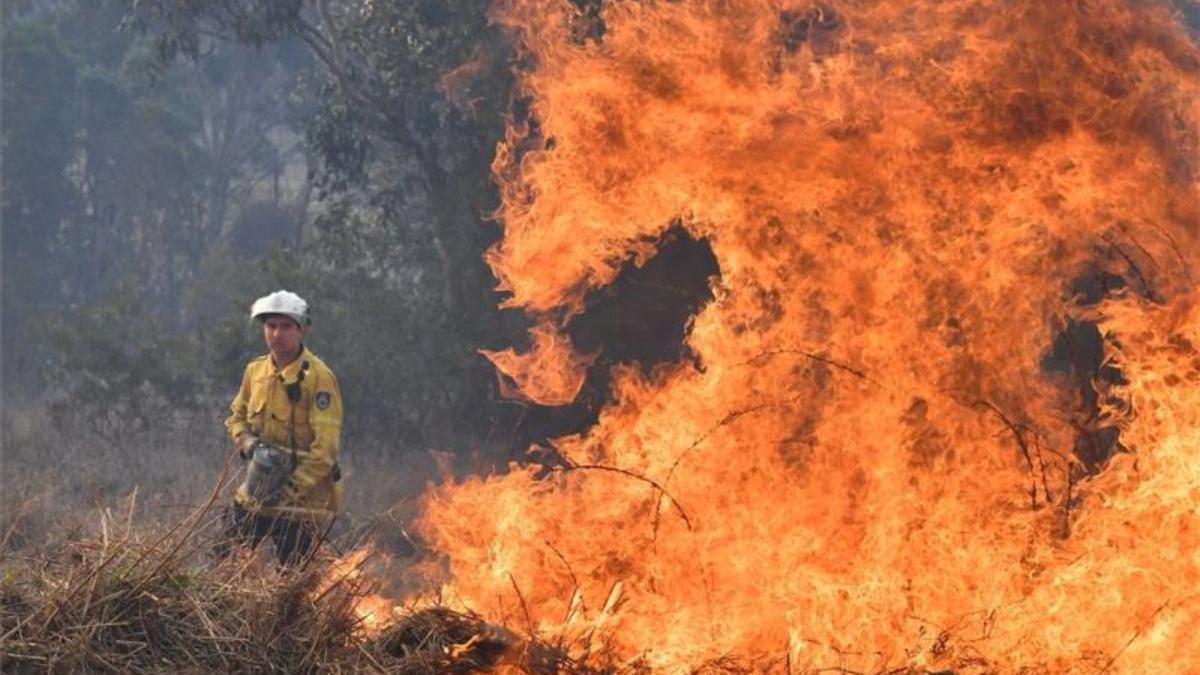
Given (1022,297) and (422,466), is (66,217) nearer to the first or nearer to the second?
(422,466)

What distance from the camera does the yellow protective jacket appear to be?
23.6 feet

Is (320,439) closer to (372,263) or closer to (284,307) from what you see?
(284,307)

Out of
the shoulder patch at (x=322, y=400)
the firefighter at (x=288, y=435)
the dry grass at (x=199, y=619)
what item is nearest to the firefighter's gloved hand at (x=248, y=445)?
the firefighter at (x=288, y=435)

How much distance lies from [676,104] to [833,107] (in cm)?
77

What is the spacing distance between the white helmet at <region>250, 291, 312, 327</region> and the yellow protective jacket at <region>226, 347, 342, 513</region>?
0.73 feet

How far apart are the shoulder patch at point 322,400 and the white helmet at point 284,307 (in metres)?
0.36

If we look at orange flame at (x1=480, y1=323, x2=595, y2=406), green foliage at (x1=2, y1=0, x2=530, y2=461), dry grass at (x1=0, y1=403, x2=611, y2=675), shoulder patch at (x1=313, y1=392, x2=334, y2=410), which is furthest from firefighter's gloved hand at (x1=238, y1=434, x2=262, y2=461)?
green foliage at (x1=2, y1=0, x2=530, y2=461)


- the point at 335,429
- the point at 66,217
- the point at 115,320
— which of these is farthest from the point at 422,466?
the point at 66,217

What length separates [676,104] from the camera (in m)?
7.36

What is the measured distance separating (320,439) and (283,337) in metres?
0.54

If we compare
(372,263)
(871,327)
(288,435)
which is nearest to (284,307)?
(288,435)

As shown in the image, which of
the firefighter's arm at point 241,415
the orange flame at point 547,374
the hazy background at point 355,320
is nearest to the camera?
the firefighter's arm at point 241,415

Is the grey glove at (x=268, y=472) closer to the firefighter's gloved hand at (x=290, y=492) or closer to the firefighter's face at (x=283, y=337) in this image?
the firefighter's gloved hand at (x=290, y=492)

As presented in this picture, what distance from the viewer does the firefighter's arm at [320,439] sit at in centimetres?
718
